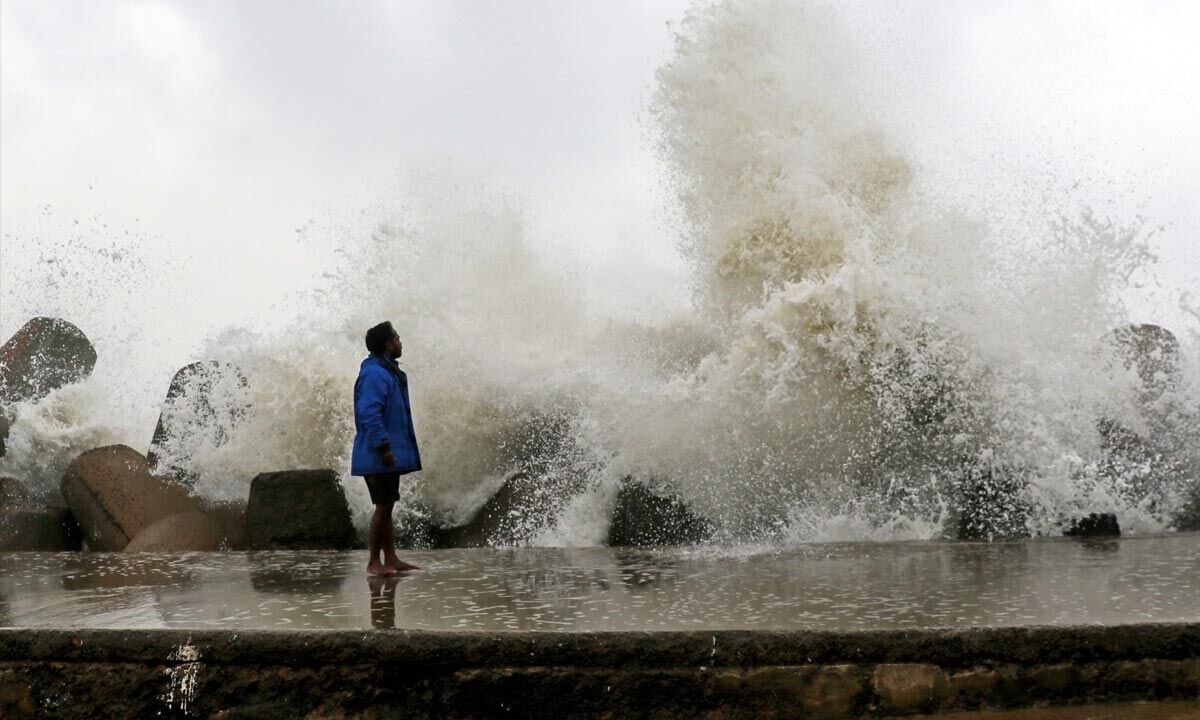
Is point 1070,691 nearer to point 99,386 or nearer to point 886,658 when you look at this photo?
point 886,658

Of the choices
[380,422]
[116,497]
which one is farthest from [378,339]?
[116,497]

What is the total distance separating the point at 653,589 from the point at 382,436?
152 centimetres

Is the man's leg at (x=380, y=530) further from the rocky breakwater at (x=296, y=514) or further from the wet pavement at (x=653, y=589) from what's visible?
the rocky breakwater at (x=296, y=514)

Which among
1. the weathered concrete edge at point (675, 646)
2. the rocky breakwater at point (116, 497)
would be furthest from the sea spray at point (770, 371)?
the weathered concrete edge at point (675, 646)

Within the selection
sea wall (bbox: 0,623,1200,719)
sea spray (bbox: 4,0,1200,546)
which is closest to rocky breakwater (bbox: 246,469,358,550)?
sea spray (bbox: 4,0,1200,546)

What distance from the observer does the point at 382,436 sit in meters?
4.84

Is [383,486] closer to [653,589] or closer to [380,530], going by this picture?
[380,530]

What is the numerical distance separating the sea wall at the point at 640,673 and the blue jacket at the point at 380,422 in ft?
5.79

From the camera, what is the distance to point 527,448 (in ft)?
27.4

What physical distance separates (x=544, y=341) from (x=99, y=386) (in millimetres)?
4984

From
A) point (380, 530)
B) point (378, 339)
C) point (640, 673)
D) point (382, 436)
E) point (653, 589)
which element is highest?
point (378, 339)

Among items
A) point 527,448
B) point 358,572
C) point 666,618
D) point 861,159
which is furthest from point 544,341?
point 666,618

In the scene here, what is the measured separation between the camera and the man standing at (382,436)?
16.0ft

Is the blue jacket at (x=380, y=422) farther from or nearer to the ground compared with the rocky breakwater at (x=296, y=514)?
farther from the ground
